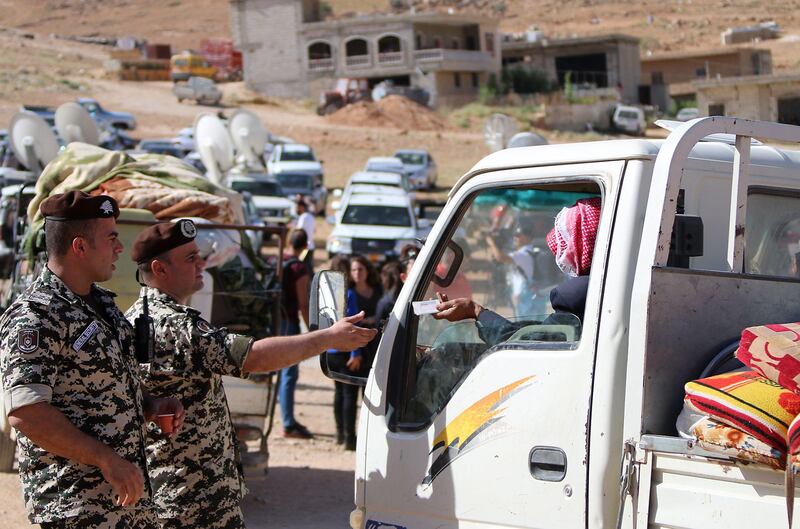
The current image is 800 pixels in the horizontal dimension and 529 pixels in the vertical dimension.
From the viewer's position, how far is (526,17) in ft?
305

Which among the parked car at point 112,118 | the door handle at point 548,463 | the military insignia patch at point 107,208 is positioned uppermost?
the parked car at point 112,118

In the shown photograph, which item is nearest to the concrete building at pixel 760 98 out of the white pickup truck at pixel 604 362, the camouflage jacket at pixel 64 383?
the white pickup truck at pixel 604 362

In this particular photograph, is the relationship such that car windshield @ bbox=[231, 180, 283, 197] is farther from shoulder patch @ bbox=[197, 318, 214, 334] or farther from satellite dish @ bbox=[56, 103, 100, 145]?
shoulder patch @ bbox=[197, 318, 214, 334]

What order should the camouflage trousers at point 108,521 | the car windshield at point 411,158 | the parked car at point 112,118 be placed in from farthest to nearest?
the parked car at point 112,118
the car windshield at point 411,158
the camouflage trousers at point 108,521

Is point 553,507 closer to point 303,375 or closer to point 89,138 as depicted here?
point 303,375

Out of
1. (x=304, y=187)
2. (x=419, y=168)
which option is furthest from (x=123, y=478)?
(x=419, y=168)

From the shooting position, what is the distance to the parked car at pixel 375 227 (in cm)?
2216

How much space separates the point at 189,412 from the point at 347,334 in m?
0.78

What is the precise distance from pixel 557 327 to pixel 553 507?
23.0 inches

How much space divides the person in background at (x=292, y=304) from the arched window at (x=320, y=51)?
57216 millimetres

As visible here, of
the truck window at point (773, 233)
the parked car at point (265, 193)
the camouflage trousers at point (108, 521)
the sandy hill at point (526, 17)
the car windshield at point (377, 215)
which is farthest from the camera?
the sandy hill at point (526, 17)

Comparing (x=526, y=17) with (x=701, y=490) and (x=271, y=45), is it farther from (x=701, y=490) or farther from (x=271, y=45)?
(x=701, y=490)

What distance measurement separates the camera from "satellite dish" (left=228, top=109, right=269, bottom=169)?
25.8 meters

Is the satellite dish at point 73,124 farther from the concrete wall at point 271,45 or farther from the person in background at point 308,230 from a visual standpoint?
the concrete wall at point 271,45
